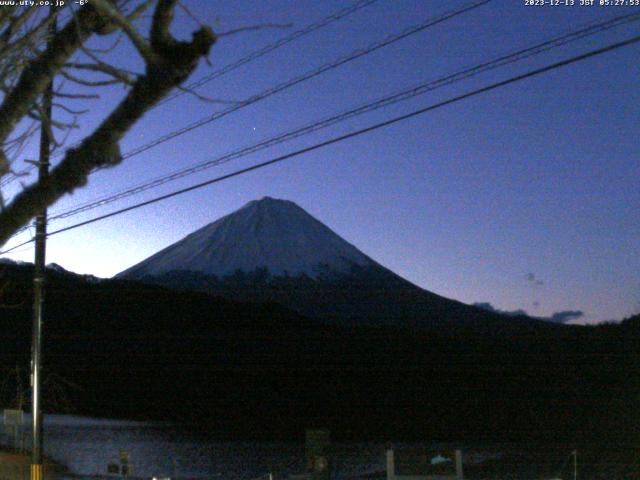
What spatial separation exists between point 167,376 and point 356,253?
76.6 metres

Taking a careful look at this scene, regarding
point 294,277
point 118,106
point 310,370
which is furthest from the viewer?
point 294,277

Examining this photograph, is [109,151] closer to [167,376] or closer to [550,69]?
[550,69]

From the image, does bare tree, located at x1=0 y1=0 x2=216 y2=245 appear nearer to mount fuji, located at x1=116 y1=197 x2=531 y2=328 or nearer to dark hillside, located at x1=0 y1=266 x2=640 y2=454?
dark hillside, located at x1=0 y1=266 x2=640 y2=454

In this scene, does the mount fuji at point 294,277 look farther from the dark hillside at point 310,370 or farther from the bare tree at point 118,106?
the bare tree at point 118,106

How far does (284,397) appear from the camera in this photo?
265 ft

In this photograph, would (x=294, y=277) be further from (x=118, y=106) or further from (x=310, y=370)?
(x=118, y=106)

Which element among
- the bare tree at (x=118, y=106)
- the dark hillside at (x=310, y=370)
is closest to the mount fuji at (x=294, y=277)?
the dark hillside at (x=310, y=370)

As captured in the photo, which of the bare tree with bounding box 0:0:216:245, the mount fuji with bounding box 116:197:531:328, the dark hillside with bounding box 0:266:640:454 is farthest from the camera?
the mount fuji with bounding box 116:197:531:328

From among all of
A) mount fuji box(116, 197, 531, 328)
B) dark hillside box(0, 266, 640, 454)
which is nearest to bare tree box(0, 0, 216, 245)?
dark hillside box(0, 266, 640, 454)

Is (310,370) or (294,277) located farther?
(294,277)

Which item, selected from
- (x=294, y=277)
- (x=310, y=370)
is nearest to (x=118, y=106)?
(x=310, y=370)

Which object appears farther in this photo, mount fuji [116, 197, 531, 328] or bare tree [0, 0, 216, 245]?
mount fuji [116, 197, 531, 328]

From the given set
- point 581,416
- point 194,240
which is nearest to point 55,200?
point 581,416

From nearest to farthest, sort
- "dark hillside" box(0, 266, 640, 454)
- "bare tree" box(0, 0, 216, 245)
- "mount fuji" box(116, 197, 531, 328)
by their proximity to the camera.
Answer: "bare tree" box(0, 0, 216, 245) → "dark hillside" box(0, 266, 640, 454) → "mount fuji" box(116, 197, 531, 328)
